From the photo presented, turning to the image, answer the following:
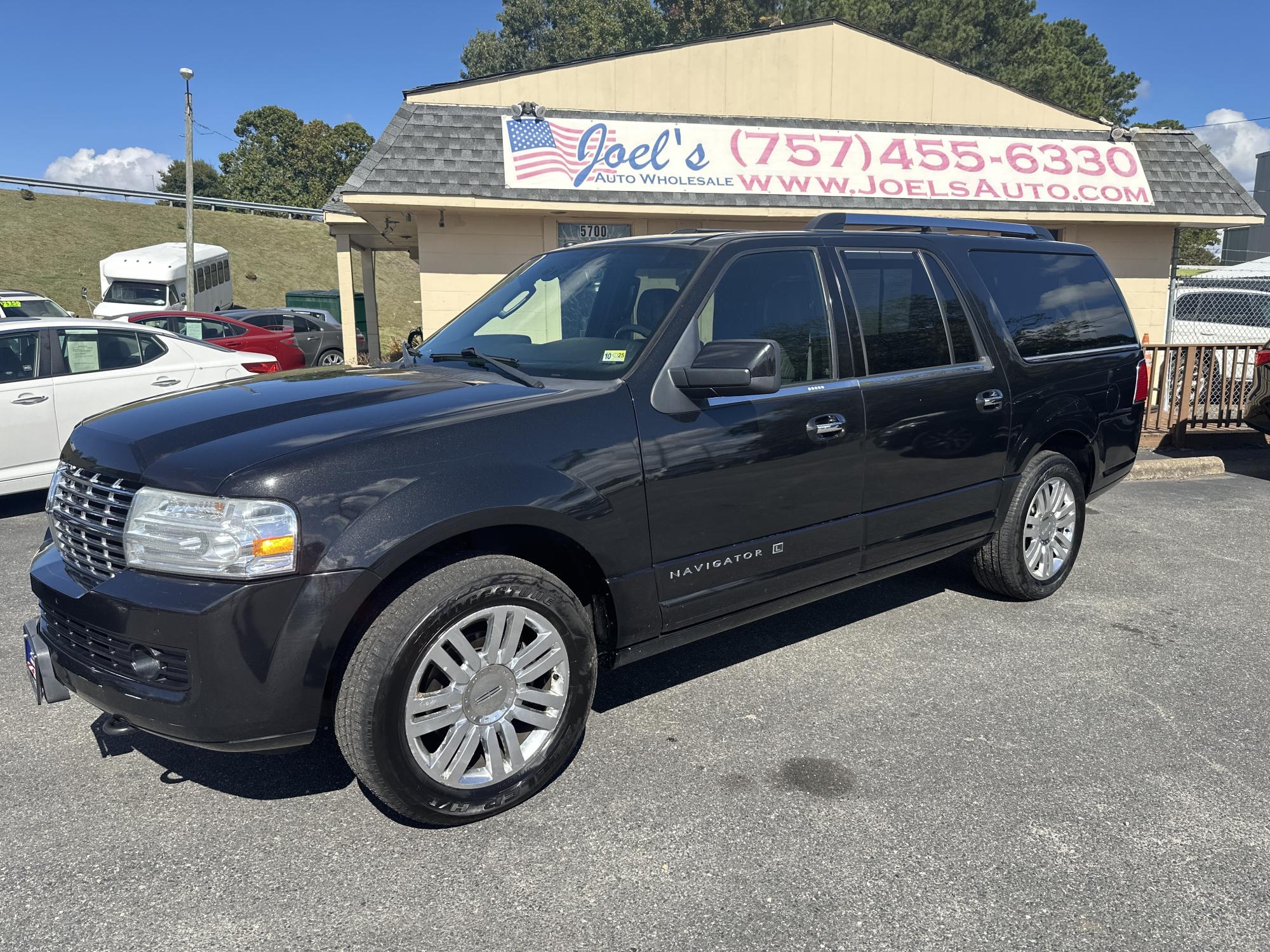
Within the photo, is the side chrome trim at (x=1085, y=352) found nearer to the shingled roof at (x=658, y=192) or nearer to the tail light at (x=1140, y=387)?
the tail light at (x=1140, y=387)

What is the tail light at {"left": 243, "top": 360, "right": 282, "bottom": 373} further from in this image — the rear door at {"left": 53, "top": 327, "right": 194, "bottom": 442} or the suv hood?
the suv hood

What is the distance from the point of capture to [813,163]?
12.9 m

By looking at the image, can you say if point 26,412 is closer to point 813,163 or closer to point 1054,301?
point 1054,301

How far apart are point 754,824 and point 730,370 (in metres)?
1.59

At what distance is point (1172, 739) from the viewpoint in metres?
3.80

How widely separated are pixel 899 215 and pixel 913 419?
1169 mm

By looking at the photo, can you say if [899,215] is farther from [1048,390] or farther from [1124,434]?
[1124,434]

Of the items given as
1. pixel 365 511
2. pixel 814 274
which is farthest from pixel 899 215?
pixel 365 511

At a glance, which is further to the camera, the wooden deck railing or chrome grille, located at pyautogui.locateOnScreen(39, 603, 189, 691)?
the wooden deck railing

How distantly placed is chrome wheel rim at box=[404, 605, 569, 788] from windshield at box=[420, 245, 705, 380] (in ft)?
3.37

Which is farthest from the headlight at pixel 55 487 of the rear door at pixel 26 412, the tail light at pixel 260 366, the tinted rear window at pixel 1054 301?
the tail light at pixel 260 366

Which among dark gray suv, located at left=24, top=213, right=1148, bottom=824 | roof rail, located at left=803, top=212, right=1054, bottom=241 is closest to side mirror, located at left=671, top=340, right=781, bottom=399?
dark gray suv, located at left=24, top=213, right=1148, bottom=824

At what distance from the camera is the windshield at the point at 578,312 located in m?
3.72

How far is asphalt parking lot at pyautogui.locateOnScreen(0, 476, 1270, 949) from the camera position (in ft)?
8.75
